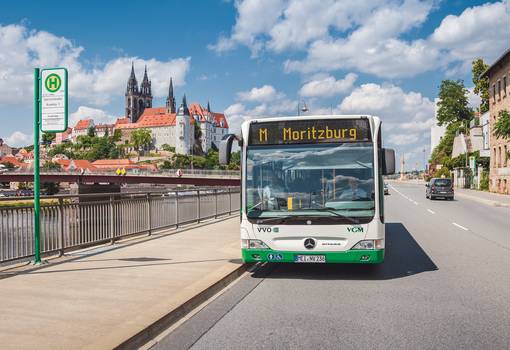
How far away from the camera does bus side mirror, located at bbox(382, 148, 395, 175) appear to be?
26.1 ft

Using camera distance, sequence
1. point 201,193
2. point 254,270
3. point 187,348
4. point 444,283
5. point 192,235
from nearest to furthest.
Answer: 1. point 187,348
2. point 444,283
3. point 254,270
4. point 192,235
5. point 201,193

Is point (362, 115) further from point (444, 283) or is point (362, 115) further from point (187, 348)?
point (187, 348)

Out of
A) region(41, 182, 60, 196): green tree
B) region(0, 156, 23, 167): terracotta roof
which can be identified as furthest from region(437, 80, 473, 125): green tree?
region(0, 156, 23, 167): terracotta roof

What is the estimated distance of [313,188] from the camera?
8.05 metres

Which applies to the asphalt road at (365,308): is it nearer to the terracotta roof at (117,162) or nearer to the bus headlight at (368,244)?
the bus headlight at (368,244)

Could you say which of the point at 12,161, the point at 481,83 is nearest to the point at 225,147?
the point at 481,83

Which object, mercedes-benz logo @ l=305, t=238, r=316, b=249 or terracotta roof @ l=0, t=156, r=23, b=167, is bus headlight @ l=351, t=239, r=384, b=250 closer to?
mercedes-benz logo @ l=305, t=238, r=316, b=249

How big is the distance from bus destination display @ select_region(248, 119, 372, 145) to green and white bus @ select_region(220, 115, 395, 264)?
2 centimetres

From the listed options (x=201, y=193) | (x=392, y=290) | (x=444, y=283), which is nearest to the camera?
(x=392, y=290)

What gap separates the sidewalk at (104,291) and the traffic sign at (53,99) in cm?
230

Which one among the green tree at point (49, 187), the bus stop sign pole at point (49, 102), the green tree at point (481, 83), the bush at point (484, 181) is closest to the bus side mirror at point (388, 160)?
the bus stop sign pole at point (49, 102)

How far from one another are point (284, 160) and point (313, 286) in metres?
2.02

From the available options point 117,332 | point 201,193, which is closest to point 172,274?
point 117,332

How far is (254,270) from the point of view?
8.88m
